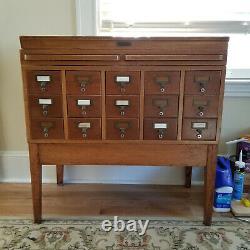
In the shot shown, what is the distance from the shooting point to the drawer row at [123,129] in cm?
152

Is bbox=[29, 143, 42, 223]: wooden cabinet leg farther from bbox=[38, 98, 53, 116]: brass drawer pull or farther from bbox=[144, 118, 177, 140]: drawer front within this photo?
bbox=[144, 118, 177, 140]: drawer front

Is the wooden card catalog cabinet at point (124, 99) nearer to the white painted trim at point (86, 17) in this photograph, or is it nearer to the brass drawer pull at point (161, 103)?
the brass drawer pull at point (161, 103)

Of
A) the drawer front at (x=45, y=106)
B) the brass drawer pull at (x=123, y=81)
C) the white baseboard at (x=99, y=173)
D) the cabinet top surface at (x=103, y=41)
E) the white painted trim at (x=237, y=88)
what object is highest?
the cabinet top surface at (x=103, y=41)

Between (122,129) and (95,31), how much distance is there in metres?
0.71

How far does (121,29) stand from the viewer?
1.97 meters

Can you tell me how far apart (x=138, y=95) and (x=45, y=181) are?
3.45ft

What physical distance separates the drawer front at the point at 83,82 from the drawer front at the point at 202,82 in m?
0.43

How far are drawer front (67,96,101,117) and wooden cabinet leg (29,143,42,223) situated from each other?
0.28 m

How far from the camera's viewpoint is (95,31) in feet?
6.18

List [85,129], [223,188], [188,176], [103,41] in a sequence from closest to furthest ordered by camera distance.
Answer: [103,41]
[85,129]
[223,188]
[188,176]

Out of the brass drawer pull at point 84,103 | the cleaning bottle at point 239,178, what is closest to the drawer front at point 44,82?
the brass drawer pull at point 84,103

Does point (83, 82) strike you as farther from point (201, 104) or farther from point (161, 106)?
point (201, 104)

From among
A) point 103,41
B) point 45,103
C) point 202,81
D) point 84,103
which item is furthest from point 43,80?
point 202,81

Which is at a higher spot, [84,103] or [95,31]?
[95,31]
